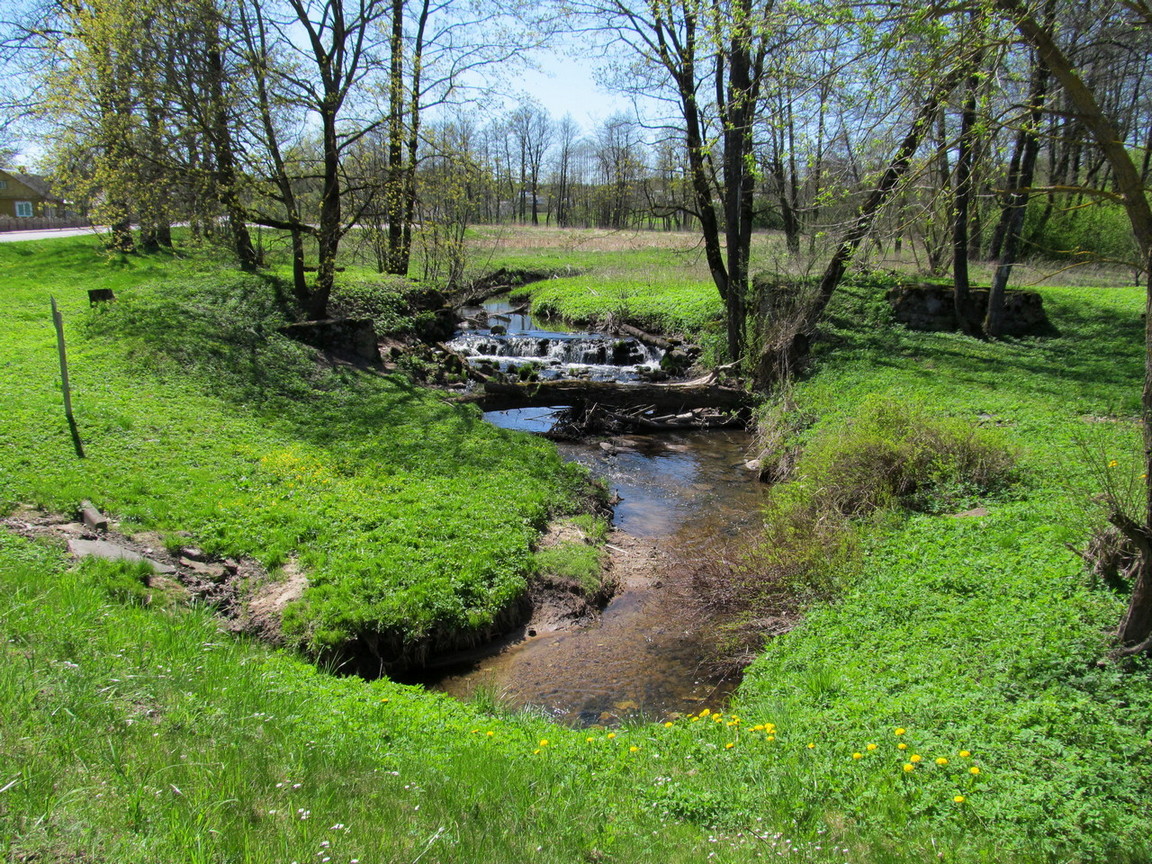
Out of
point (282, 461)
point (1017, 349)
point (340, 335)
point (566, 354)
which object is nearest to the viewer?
point (282, 461)

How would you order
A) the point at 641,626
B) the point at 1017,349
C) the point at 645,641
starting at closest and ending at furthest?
the point at 645,641 → the point at 641,626 → the point at 1017,349

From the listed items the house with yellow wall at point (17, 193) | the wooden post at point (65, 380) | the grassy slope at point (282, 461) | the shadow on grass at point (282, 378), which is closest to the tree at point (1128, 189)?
the grassy slope at point (282, 461)

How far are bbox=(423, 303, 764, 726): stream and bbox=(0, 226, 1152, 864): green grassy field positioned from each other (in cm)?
64

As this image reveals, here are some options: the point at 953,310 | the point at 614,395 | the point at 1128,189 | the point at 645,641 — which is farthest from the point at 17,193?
the point at 1128,189

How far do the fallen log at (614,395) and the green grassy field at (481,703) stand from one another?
3995mm

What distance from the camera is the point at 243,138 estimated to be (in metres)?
14.9

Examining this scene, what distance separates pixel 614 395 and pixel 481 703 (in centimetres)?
1010

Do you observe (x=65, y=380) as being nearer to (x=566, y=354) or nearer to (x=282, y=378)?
(x=282, y=378)

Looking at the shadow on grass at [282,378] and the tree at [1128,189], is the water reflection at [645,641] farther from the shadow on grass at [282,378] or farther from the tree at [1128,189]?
the tree at [1128,189]

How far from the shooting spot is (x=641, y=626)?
318 inches

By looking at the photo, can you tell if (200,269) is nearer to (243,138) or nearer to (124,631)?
(243,138)

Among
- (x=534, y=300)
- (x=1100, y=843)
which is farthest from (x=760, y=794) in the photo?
(x=534, y=300)

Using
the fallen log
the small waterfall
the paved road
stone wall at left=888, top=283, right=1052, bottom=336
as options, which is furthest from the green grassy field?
the paved road

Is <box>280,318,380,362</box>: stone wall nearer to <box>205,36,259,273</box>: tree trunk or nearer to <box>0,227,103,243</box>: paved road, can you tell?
<box>205,36,259,273</box>: tree trunk
